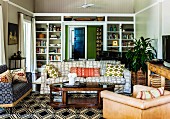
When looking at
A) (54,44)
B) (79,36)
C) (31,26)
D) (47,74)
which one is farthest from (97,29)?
(47,74)

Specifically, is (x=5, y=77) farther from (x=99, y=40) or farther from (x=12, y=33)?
(x=99, y=40)

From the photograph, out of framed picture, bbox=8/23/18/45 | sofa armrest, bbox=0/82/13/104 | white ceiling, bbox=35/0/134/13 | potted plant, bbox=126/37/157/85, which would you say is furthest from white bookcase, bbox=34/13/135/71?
sofa armrest, bbox=0/82/13/104

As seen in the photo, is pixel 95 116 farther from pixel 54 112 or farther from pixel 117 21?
pixel 117 21

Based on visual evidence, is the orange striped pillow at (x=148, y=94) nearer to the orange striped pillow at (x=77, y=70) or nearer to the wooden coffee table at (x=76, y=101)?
the wooden coffee table at (x=76, y=101)

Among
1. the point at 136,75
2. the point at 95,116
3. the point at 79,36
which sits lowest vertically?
the point at 95,116

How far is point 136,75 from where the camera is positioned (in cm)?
718

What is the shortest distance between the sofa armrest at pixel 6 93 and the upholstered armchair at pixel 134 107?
1.99 meters

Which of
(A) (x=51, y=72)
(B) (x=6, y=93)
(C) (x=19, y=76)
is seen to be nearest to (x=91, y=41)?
(A) (x=51, y=72)

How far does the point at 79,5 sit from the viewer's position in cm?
1131

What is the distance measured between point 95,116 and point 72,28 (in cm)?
736

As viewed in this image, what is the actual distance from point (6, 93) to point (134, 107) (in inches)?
102

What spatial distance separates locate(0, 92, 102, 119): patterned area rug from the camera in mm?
4469

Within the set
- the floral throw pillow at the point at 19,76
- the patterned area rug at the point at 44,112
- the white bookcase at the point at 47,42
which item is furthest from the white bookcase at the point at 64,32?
the patterned area rug at the point at 44,112

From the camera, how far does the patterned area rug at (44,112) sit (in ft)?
14.7
